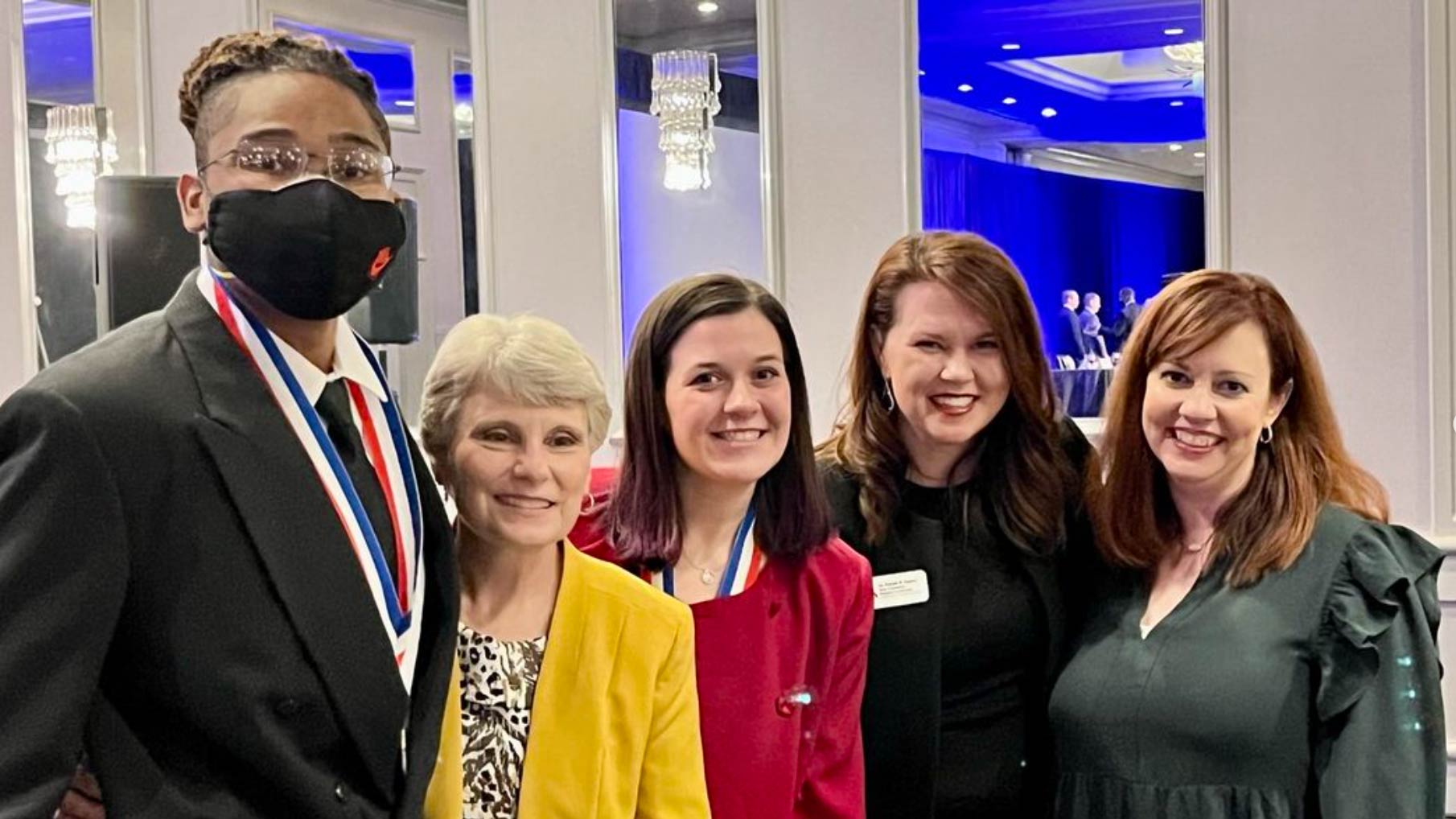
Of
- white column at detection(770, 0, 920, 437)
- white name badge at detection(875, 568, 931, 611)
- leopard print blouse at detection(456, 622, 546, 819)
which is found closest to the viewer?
leopard print blouse at detection(456, 622, 546, 819)

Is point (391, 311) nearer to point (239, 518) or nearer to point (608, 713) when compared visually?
point (608, 713)

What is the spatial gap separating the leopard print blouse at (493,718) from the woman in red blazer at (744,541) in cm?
32

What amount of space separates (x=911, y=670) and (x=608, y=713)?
0.67 meters

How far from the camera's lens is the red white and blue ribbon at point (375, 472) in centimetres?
144

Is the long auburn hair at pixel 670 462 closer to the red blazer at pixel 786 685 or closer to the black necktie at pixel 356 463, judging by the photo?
the red blazer at pixel 786 685

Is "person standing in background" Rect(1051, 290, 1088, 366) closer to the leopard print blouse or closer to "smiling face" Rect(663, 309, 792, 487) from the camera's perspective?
"smiling face" Rect(663, 309, 792, 487)

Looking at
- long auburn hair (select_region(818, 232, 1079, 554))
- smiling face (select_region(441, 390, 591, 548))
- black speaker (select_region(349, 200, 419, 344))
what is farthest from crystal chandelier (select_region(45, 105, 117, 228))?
smiling face (select_region(441, 390, 591, 548))

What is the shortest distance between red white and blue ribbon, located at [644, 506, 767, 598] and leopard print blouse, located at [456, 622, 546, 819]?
31 cm

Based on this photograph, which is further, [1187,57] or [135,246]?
[1187,57]

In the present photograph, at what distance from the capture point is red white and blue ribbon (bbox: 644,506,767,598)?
6.99ft

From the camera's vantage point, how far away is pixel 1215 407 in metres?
2.28

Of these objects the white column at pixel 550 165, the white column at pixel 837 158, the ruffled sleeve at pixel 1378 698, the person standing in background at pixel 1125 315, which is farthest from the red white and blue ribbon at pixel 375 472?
the white column at pixel 550 165

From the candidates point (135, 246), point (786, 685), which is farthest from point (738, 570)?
point (135, 246)

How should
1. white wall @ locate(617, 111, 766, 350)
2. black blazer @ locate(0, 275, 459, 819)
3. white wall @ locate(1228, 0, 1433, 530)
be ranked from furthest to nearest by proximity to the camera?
white wall @ locate(617, 111, 766, 350)
white wall @ locate(1228, 0, 1433, 530)
black blazer @ locate(0, 275, 459, 819)
